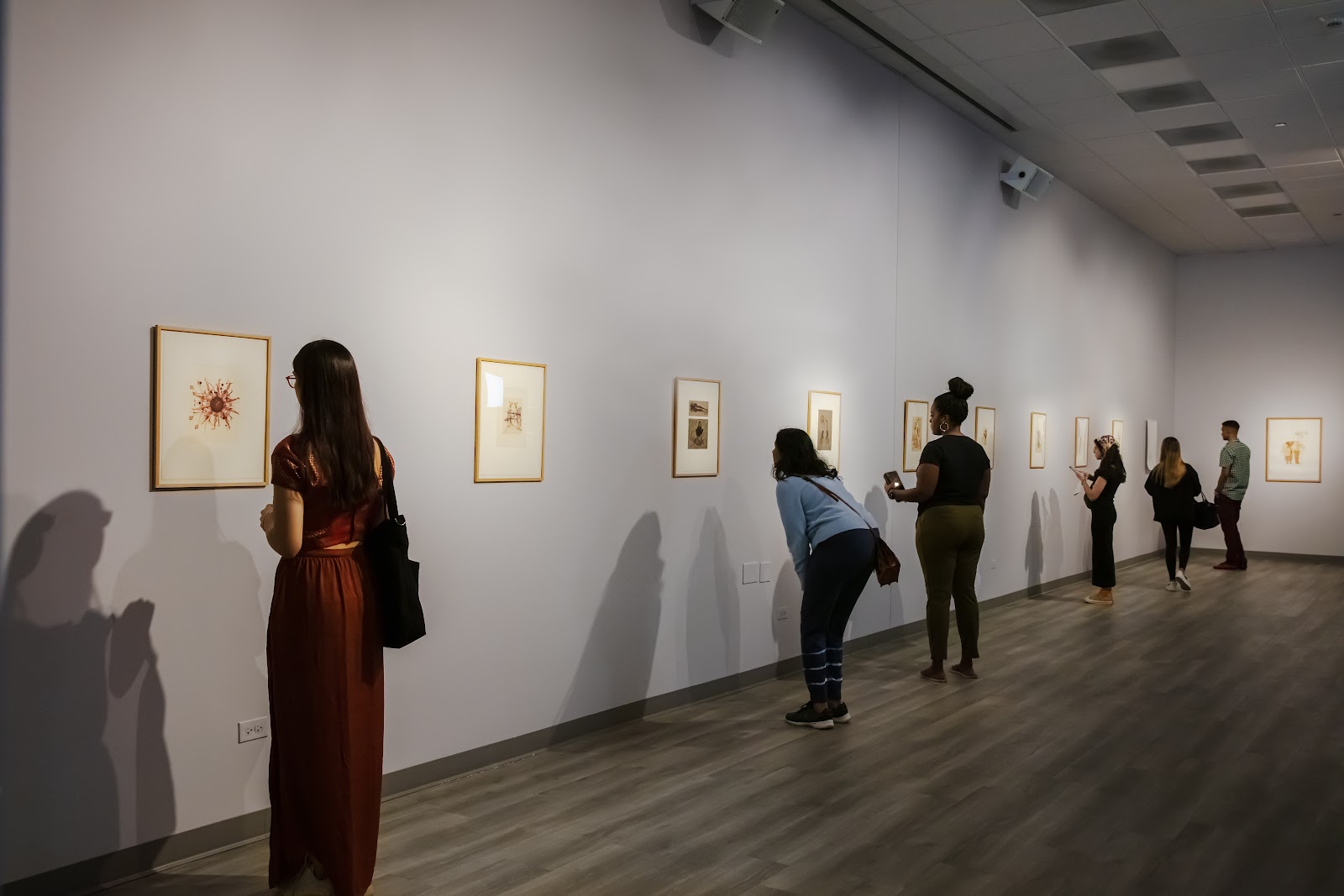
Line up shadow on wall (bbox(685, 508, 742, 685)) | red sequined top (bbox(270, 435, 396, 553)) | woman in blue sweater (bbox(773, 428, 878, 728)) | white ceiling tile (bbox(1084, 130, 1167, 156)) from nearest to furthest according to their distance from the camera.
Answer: red sequined top (bbox(270, 435, 396, 553))
woman in blue sweater (bbox(773, 428, 878, 728))
shadow on wall (bbox(685, 508, 742, 685))
white ceiling tile (bbox(1084, 130, 1167, 156))

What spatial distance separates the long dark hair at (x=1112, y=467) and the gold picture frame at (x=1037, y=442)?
0.91 m

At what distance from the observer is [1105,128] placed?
37.1ft

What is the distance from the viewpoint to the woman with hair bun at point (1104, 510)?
1205 centimetres

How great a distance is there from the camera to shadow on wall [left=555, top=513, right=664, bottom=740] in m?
6.54

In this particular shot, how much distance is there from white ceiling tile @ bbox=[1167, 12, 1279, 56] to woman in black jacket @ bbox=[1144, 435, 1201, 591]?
19.4 ft

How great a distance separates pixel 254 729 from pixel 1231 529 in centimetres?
1549

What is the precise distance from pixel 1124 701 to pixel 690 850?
4.37 metres

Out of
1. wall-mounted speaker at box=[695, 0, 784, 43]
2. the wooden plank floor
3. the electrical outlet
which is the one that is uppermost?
wall-mounted speaker at box=[695, 0, 784, 43]

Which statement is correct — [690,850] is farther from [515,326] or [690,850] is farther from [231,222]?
Answer: [231,222]

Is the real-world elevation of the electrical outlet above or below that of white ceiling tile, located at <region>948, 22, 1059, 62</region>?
below

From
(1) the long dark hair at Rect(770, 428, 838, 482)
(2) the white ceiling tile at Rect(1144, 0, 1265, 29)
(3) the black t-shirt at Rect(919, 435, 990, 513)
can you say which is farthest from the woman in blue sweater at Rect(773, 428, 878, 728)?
(2) the white ceiling tile at Rect(1144, 0, 1265, 29)

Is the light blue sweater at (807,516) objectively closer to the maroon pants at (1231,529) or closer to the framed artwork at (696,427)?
the framed artwork at (696,427)

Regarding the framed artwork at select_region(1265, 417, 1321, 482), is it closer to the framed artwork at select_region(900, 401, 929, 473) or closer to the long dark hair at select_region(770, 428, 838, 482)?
the framed artwork at select_region(900, 401, 929, 473)

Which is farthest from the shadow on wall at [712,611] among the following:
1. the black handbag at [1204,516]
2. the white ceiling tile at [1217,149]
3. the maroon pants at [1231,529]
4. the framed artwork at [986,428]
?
the maroon pants at [1231,529]
